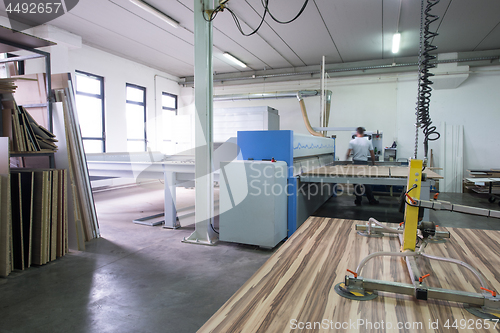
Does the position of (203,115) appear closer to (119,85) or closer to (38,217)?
(38,217)

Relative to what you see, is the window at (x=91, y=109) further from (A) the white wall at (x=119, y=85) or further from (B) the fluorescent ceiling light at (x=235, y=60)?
(B) the fluorescent ceiling light at (x=235, y=60)

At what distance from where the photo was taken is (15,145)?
2545 mm

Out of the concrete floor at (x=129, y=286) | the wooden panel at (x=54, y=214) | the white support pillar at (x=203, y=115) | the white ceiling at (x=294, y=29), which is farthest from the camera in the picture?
the white ceiling at (x=294, y=29)

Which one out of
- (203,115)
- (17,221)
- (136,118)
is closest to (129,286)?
(17,221)

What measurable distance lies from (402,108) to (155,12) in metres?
6.11

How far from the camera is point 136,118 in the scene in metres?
8.16

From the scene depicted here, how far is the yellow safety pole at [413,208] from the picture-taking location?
1.05 m

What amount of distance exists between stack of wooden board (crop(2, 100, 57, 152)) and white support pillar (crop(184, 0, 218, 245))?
4.84 feet

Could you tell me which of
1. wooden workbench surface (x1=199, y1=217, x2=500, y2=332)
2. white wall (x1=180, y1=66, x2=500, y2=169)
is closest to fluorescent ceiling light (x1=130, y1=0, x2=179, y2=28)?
white wall (x1=180, y1=66, x2=500, y2=169)

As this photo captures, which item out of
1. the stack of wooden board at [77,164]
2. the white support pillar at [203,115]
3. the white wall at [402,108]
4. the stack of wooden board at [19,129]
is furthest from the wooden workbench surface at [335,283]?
the white wall at [402,108]

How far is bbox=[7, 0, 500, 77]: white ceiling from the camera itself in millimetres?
4805

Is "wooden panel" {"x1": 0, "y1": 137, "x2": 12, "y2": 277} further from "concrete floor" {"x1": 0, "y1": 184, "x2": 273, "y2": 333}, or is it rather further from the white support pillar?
the white support pillar

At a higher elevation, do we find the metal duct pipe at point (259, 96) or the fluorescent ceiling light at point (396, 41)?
the fluorescent ceiling light at point (396, 41)

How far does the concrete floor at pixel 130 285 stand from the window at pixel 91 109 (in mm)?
3717
